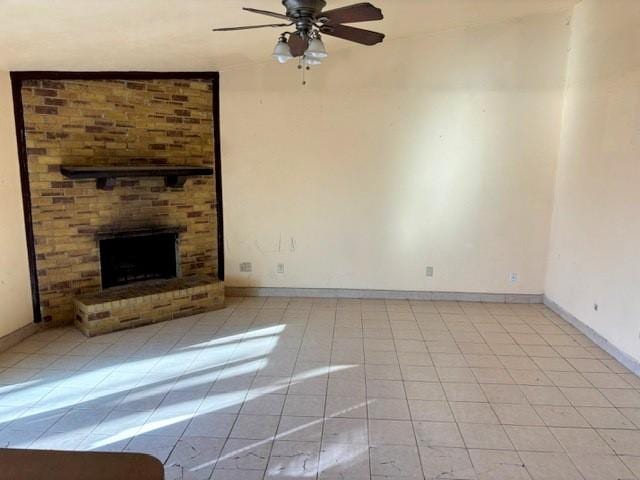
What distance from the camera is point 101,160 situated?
4008mm

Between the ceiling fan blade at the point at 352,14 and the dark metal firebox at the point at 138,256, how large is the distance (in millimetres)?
2878

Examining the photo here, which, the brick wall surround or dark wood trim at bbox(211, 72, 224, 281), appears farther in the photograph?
dark wood trim at bbox(211, 72, 224, 281)

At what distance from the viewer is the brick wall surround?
3.76m

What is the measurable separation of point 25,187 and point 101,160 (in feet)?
2.17

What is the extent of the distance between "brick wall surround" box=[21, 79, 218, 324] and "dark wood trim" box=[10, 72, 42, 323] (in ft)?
0.12

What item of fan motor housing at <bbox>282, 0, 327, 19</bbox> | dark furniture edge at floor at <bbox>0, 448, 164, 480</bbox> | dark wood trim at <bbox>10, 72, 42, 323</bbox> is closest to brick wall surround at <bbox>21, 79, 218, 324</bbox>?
dark wood trim at <bbox>10, 72, 42, 323</bbox>

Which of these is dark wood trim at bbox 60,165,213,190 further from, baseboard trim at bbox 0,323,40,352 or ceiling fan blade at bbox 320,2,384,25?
ceiling fan blade at bbox 320,2,384,25

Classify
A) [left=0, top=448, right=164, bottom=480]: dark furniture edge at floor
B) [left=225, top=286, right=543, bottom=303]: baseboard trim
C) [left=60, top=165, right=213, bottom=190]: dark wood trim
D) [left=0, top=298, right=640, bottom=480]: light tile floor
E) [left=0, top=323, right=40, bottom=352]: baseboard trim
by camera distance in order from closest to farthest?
1. [left=0, top=448, right=164, bottom=480]: dark furniture edge at floor
2. [left=0, top=298, right=640, bottom=480]: light tile floor
3. [left=0, top=323, right=40, bottom=352]: baseboard trim
4. [left=60, top=165, right=213, bottom=190]: dark wood trim
5. [left=225, top=286, right=543, bottom=303]: baseboard trim

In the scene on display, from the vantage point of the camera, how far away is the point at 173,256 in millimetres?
4523

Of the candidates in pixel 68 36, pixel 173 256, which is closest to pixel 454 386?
pixel 173 256

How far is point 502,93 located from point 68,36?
12.6 feet

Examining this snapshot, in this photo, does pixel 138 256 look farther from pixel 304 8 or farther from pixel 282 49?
pixel 304 8

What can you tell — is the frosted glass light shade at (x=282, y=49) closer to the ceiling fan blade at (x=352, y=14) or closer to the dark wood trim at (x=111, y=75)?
the ceiling fan blade at (x=352, y=14)

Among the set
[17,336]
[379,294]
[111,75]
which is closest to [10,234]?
[17,336]
